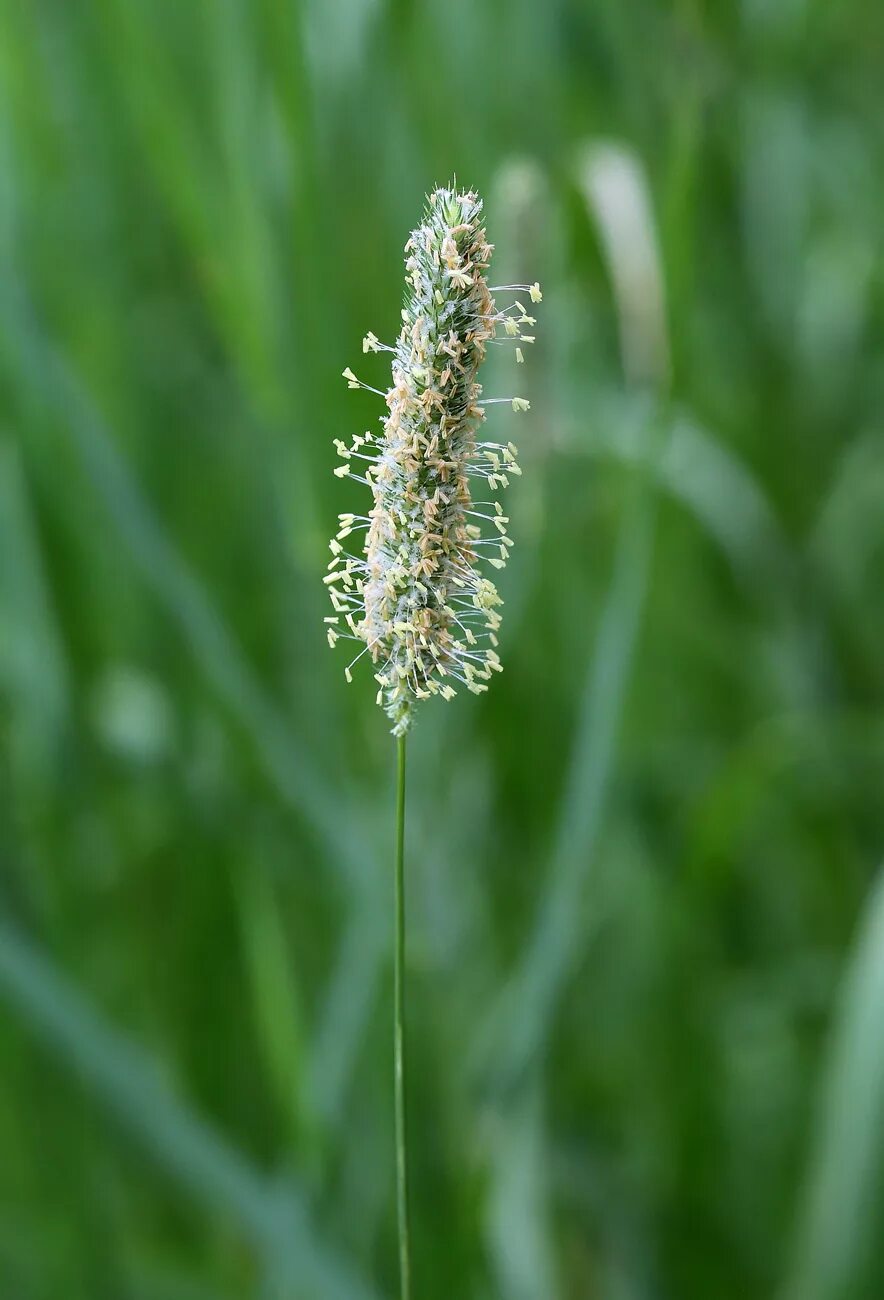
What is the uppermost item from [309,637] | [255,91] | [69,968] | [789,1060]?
[255,91]

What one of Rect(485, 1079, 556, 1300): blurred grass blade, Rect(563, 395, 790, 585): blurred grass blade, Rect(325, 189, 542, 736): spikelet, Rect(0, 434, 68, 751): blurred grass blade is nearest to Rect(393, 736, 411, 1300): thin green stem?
Rect(325, 189, 542, 736): spikelet

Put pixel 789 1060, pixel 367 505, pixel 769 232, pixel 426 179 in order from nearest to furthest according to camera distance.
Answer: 1. pixel 367 505
2. pixel 426 179
3. pixel 789 1060
4. pixel 769 232

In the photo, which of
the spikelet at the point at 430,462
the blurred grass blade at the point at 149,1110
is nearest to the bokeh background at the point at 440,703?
the blurred grass blade at the point at 149,1110

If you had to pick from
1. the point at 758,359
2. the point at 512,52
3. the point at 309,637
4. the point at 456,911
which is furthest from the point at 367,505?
the point at 758,359

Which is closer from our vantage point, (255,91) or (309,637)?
(255,91)

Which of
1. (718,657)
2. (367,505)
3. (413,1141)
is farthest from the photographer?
(718,657)

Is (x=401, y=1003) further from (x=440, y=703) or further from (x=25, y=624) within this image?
(x=25, y=624)

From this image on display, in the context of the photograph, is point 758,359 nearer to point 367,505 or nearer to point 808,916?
point 808,916

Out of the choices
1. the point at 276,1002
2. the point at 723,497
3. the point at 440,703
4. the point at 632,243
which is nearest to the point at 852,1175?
the point at 276,1002
